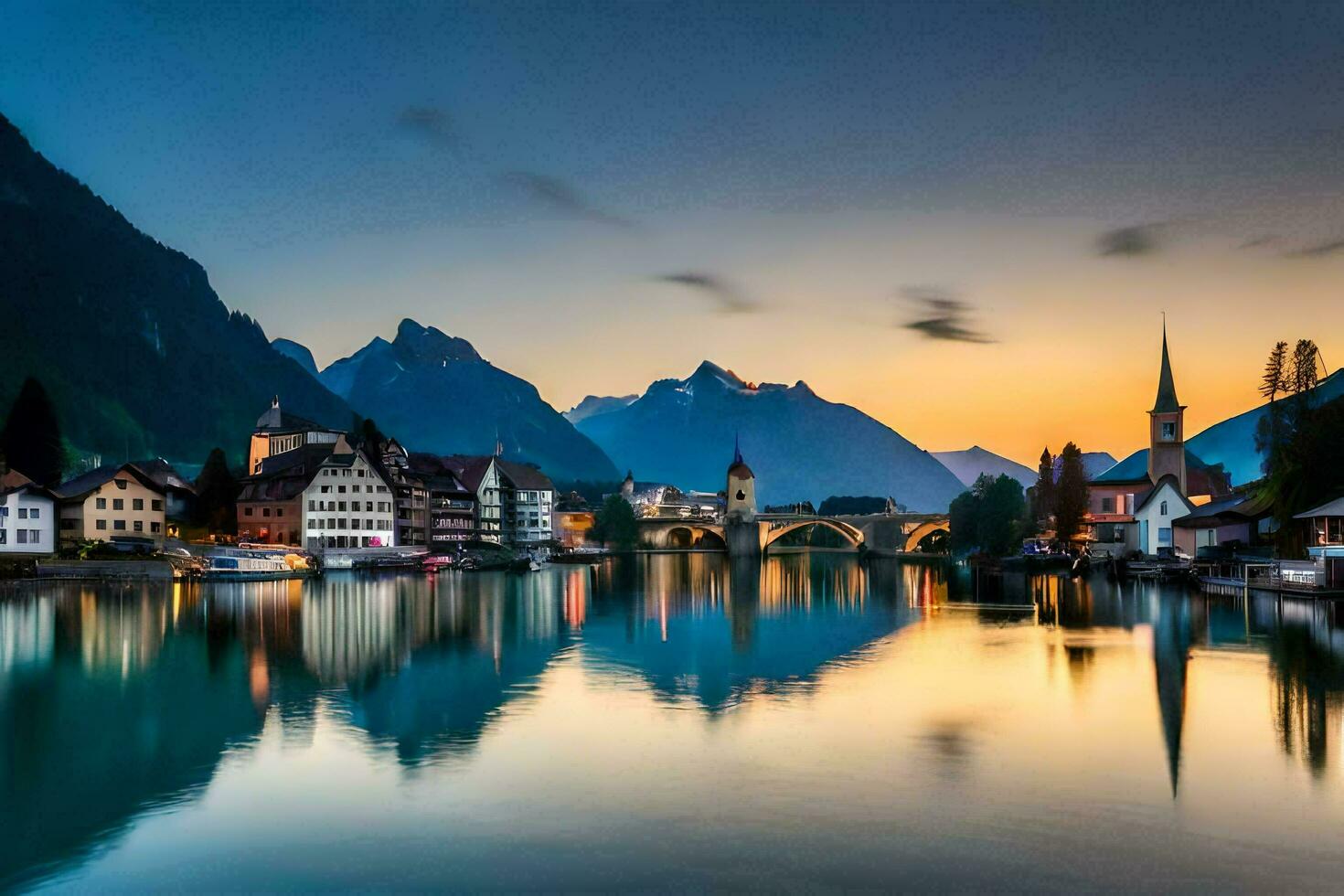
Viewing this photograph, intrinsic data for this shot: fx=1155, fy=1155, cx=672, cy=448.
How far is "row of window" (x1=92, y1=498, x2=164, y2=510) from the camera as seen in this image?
99.8m

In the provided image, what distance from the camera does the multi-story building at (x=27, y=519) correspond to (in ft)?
300

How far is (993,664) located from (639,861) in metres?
27.0

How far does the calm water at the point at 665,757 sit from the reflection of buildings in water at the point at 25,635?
1.41ft

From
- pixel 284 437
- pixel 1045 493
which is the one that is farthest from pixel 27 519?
pixel 1045 493

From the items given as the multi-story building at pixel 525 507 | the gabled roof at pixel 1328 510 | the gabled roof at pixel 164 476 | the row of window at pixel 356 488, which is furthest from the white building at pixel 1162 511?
the gabled roof at pixel 164 476

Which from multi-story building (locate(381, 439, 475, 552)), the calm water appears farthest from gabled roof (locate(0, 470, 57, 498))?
the calm water

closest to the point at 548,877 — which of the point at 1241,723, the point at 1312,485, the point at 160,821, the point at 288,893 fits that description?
the point at 288,893

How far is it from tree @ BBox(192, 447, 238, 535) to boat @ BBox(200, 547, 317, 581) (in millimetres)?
17562

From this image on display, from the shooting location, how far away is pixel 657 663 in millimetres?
43375

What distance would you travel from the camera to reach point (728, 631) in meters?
57.4

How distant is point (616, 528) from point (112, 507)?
84877 mm

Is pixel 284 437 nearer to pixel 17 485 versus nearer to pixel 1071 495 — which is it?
pixel 17 485

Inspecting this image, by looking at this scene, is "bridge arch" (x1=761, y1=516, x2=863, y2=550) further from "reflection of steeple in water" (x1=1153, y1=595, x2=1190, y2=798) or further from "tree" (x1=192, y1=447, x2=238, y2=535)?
"reflection of steeple in water" (x1=1153, y1=595, x2=1190, y2=798)

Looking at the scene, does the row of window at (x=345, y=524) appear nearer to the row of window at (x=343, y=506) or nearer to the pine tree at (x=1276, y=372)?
the row of window at (x=343, y=506)
